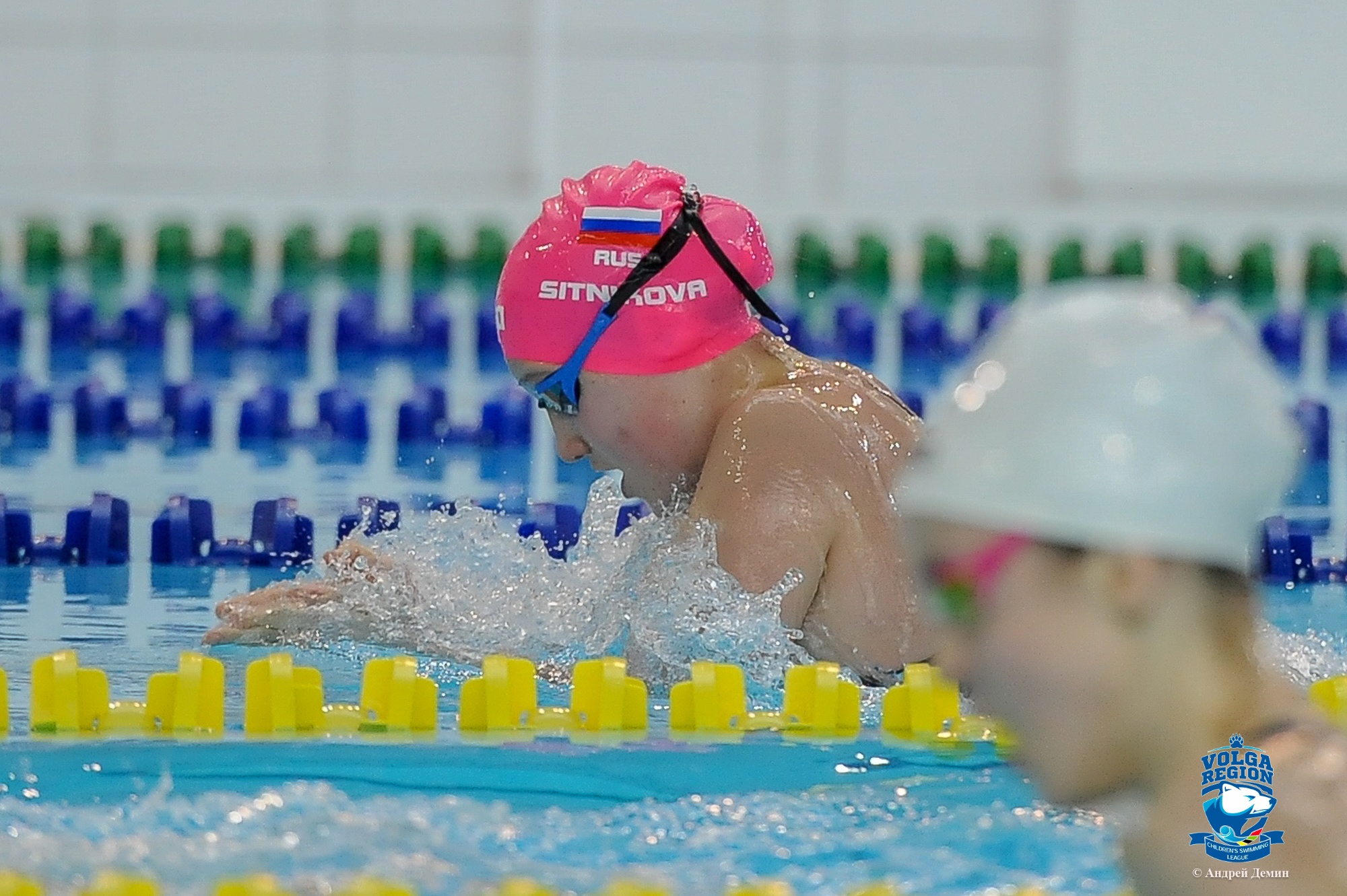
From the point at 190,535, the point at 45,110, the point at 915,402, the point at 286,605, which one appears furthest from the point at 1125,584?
the point at 45,110

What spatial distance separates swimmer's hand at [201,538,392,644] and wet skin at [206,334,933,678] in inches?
17.5

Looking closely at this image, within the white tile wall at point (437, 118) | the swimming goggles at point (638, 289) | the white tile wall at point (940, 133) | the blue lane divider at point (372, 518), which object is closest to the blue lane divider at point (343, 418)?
the blue lane divider at point (372, 518)

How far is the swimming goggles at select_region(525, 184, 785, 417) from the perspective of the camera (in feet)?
9.80

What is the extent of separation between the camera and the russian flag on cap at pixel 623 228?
10.1 ft

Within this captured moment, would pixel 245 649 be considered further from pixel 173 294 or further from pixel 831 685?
pixel 173 294

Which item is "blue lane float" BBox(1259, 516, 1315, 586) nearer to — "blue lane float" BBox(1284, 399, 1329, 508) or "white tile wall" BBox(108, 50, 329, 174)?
"blue lane float" BBox(1284, 399, 1329, 508)

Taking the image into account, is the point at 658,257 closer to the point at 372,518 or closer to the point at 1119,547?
the point at 372,518

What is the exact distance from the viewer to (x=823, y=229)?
30.9ft

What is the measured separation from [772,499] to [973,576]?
159cm

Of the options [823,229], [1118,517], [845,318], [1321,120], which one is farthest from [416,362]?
[1118,517]

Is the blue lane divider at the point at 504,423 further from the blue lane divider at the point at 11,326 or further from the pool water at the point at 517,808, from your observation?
the pool water at the point at 517,808

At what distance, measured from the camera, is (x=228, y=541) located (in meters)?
4.34

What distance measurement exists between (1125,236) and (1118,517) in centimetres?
826

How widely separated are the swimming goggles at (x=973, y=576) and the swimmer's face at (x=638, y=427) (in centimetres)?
178
